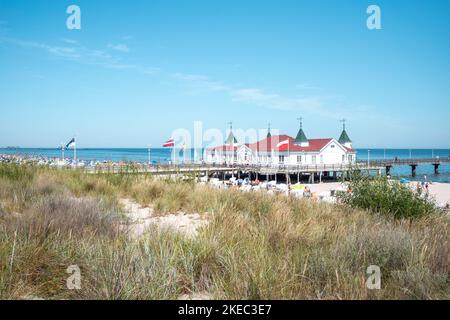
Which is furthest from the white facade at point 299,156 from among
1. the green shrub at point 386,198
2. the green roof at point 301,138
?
the green shrub at point 386,198

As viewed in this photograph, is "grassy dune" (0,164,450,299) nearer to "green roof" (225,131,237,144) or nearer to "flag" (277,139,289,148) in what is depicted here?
"flag" (277,139,289,148)

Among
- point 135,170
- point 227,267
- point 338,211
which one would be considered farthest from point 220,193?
point 227,267

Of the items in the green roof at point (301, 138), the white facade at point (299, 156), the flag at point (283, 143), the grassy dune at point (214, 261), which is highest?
the green roof at point (301, 138)

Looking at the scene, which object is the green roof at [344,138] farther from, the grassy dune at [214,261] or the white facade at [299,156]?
the grassy dune at [214,261]

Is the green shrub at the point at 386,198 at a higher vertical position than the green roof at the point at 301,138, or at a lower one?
lower

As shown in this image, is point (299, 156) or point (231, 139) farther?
point (231, 139)

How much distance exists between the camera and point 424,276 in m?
3.45

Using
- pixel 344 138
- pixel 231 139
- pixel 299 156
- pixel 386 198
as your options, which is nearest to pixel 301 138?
pixel 299 156

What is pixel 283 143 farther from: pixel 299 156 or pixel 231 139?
pixel 231 139

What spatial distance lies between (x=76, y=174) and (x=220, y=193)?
5.94 metres

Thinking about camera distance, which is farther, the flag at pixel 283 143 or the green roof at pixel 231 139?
the green roof at pixel 231 139
